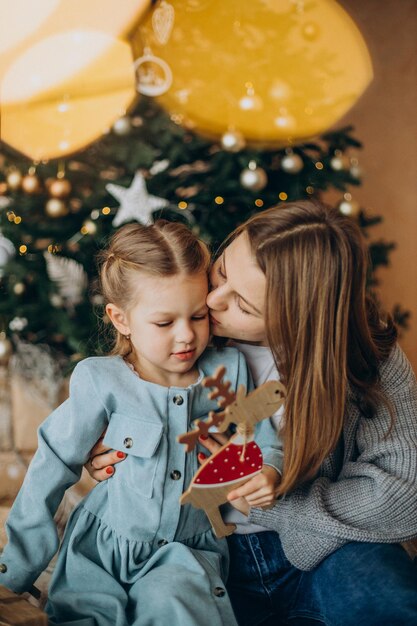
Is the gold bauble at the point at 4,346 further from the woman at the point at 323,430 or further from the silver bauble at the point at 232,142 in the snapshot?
the woman at the point at 323,430

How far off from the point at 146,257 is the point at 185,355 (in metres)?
0.20

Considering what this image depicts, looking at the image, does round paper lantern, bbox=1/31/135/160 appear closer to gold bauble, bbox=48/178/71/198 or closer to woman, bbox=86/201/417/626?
gold bauble, bbox=48/178/71/198

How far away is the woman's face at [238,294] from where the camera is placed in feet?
4.06

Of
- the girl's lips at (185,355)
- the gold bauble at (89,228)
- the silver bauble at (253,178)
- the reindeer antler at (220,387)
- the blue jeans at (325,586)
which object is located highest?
the silver bauble at (253,178)

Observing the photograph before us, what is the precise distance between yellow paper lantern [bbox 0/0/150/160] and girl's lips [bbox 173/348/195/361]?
1.52 metres

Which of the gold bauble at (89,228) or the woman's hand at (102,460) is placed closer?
the woman's hand at (102,460)

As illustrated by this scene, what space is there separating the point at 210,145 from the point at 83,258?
64cm

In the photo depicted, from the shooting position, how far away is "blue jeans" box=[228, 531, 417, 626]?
1.18 meters

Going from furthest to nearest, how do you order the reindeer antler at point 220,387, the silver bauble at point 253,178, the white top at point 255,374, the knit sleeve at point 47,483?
the silver bauble at point 253,178
the white top at point 255,374
the knit sleeve at point 47,483
the reindeer antler at point 220,387

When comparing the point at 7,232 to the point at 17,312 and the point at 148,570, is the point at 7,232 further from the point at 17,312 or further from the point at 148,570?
the point at 148,570

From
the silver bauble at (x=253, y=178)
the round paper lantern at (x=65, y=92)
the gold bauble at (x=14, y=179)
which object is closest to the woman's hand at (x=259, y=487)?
the silver bauble at (x=253, y=178)

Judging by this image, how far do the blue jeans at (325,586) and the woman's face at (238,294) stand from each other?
1.48 feet

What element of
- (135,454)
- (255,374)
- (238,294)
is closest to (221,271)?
(238,294)

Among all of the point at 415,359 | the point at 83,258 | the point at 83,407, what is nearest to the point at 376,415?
the point at 83,407
